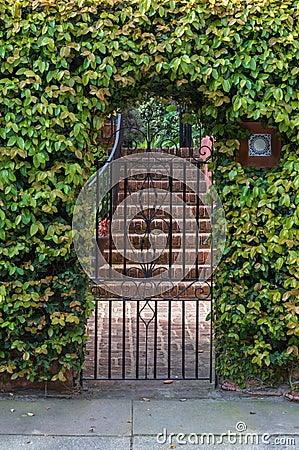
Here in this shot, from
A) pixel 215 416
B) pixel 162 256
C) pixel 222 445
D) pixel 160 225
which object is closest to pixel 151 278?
pixel 215 416

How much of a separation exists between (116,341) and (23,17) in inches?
139

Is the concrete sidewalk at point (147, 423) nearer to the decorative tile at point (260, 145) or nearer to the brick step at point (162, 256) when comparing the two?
the decorative tile at point (260, 145)

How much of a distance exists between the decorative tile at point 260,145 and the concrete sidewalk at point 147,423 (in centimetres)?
185

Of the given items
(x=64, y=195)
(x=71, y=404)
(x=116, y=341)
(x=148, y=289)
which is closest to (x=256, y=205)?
(x=64, y=195)

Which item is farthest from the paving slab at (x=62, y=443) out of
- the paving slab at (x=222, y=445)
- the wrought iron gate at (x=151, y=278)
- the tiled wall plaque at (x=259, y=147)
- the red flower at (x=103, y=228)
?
the red flower at (x=103, y=228)

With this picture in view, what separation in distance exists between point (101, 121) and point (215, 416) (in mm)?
2250

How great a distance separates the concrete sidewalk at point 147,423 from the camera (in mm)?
4031

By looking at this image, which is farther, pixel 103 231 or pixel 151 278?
pixel 103 231

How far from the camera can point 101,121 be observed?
15.4 ft

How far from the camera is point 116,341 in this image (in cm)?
672

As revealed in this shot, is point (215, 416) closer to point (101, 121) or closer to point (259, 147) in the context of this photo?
point (259, 147)

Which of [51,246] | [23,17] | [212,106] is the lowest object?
[51,246]

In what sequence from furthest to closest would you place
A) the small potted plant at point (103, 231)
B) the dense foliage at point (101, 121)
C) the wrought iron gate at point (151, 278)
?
the small potted plant at point (103, 231) < the wrought iron gate at point (151, 278) < the dense foliage at point (101, 121)

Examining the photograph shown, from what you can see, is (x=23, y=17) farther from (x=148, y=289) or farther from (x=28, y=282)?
(x=148, y=289)
